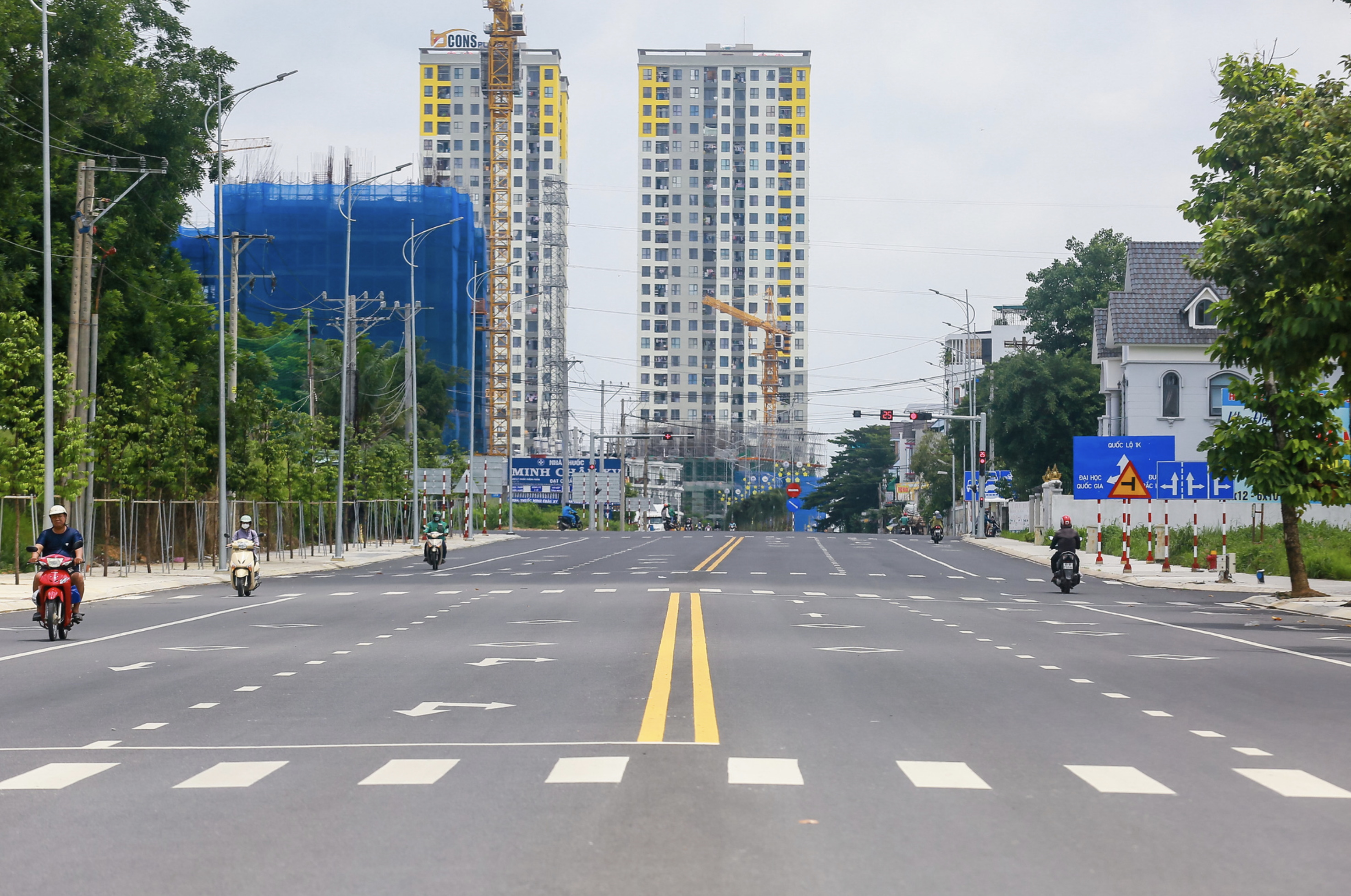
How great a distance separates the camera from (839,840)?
7.30 meters

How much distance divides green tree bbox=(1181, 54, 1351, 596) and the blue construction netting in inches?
2795

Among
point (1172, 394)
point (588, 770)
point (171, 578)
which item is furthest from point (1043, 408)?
point (588, 770)

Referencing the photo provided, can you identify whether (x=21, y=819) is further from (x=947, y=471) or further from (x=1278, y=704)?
(x=947, y=471)

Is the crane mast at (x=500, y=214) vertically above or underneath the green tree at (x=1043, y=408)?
above

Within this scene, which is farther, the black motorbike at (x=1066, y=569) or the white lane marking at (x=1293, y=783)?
the black motorbike at (x=1066, y=569)

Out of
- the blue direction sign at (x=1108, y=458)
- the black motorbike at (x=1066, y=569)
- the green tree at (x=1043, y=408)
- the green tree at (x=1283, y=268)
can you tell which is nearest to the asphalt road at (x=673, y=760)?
the green tree at (x=1283, y=268)

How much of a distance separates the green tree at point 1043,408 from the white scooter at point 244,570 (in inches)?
2384

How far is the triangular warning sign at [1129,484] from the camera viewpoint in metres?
40.6

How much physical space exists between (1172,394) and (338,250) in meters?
52.3

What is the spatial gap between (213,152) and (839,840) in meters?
47.5

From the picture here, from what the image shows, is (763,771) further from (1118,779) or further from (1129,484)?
(1129,484)

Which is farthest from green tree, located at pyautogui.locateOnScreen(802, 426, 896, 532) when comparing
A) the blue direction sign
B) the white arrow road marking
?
the white arrow road marking

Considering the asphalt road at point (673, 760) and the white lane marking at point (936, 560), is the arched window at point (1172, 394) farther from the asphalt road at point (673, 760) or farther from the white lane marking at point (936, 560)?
the asphalt road at point (673, 760)

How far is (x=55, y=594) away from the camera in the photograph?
19.9 meters
